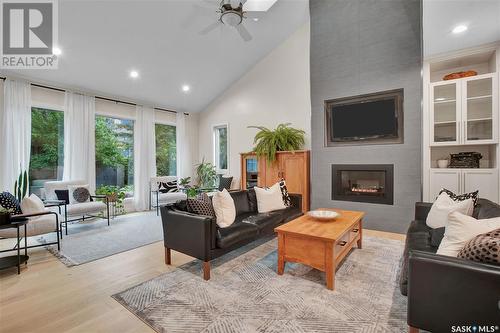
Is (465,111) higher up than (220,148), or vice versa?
(465,111)

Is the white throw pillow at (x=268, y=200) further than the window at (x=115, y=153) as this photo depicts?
No

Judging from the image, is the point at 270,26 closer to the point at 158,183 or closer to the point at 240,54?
the point at 240,54

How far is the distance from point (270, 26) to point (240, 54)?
901 mm

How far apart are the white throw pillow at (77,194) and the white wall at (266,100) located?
3140 mm

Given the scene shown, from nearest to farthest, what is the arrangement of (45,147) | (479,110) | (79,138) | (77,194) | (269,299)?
(269,299) < (479,110) < (77,194) < (45,147) < (79,138)

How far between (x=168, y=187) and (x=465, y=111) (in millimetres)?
6087

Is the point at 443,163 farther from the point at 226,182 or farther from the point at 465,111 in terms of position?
the point at 226,182

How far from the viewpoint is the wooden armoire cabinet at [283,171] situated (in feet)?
16.3

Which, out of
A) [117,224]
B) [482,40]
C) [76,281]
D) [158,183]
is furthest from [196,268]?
[482,40]

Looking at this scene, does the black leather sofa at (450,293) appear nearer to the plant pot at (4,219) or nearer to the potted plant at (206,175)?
the plant pot at (4,219)

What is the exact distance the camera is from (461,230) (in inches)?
62.2

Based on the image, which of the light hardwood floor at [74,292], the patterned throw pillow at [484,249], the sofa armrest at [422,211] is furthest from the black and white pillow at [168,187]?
the patterned throw pillow at [484,249]

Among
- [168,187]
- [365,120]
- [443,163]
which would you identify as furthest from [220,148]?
[443,163]

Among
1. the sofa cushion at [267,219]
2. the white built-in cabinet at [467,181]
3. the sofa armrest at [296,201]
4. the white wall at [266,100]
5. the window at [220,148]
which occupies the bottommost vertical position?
the sofa cushion at [267,219]
